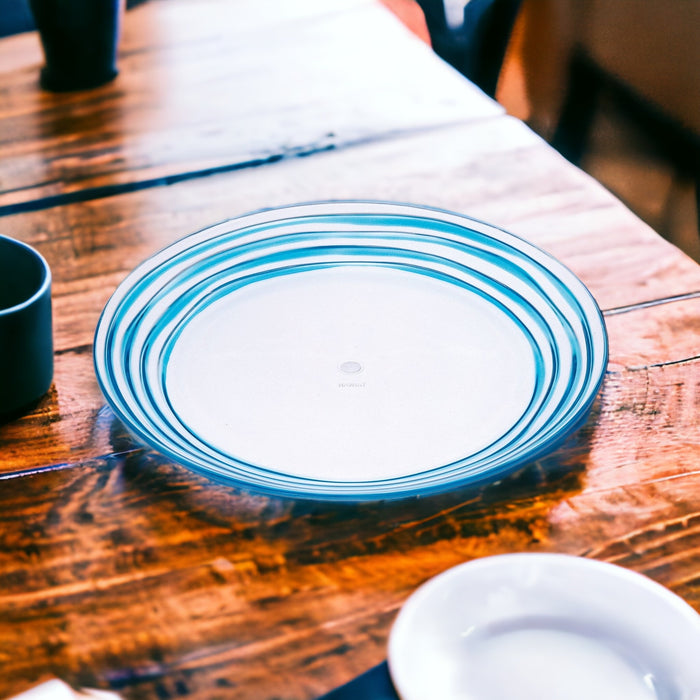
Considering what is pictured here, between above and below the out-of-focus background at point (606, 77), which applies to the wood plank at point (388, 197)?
above

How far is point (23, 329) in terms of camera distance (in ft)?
1.46

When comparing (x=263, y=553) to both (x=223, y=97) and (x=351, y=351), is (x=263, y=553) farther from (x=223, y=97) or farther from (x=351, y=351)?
(x=223, y=97)

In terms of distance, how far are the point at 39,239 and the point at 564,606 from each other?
0.48m

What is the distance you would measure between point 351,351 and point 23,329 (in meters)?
0.19

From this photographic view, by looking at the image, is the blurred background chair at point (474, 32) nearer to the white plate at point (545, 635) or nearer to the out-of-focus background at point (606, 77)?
the out-of-focus background at point (606, 77)

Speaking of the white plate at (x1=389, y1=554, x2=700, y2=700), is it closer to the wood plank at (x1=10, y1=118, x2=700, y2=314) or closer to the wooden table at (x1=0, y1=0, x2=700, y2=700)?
the wooden table at (x1=0, y1=0, x2=700, y2=700)

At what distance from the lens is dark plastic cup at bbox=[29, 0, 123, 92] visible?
824mm

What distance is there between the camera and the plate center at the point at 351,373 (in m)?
0.46

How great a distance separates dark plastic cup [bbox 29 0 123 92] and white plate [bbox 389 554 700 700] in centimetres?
70

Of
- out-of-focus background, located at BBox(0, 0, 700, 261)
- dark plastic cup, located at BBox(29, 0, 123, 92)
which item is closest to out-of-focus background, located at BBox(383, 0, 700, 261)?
out-of-focus background, located at BBox(0, 0, 700, 261)

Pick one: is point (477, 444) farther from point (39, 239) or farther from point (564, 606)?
point (39, 239)

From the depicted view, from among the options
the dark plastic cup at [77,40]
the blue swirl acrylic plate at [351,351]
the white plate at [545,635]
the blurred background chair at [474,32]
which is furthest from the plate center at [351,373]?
the blurred background chair at [474,32]

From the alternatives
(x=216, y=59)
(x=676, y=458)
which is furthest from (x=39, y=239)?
(x=676, y=458)

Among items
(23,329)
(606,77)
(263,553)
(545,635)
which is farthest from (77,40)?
(606,77)
